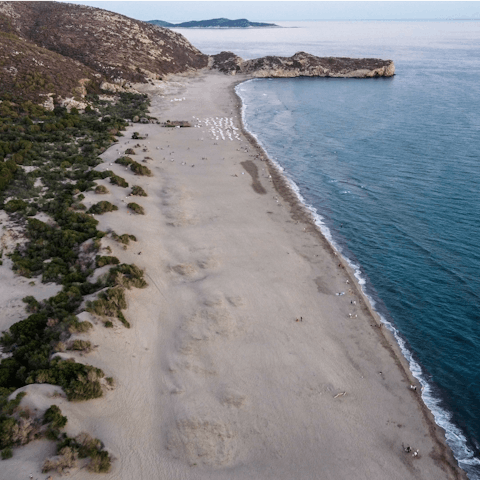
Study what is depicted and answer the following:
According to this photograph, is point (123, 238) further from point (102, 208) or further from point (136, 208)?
point (136, 208)

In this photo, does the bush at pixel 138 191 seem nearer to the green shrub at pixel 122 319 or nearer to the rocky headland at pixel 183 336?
the rocky headland at pixel 183 336

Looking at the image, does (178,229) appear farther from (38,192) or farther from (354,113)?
(354,113)

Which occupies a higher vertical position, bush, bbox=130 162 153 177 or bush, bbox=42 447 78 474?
bush, bbox=130 162 153 177

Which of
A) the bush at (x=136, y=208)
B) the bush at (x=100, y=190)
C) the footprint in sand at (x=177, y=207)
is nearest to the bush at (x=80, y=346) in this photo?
the footprint in sand at (x=177, y=207)

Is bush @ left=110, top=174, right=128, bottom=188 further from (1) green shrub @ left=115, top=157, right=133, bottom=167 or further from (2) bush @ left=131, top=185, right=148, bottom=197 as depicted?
(1) green shrub @ left=115, top=157, right=133, bottom=167

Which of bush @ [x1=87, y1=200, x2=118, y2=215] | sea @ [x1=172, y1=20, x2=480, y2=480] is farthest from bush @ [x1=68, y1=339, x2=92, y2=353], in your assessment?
sea @ [x1=172, y1=20, x2=480, y2=480]

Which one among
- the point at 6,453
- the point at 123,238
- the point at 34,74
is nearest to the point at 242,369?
the point at 6,453
